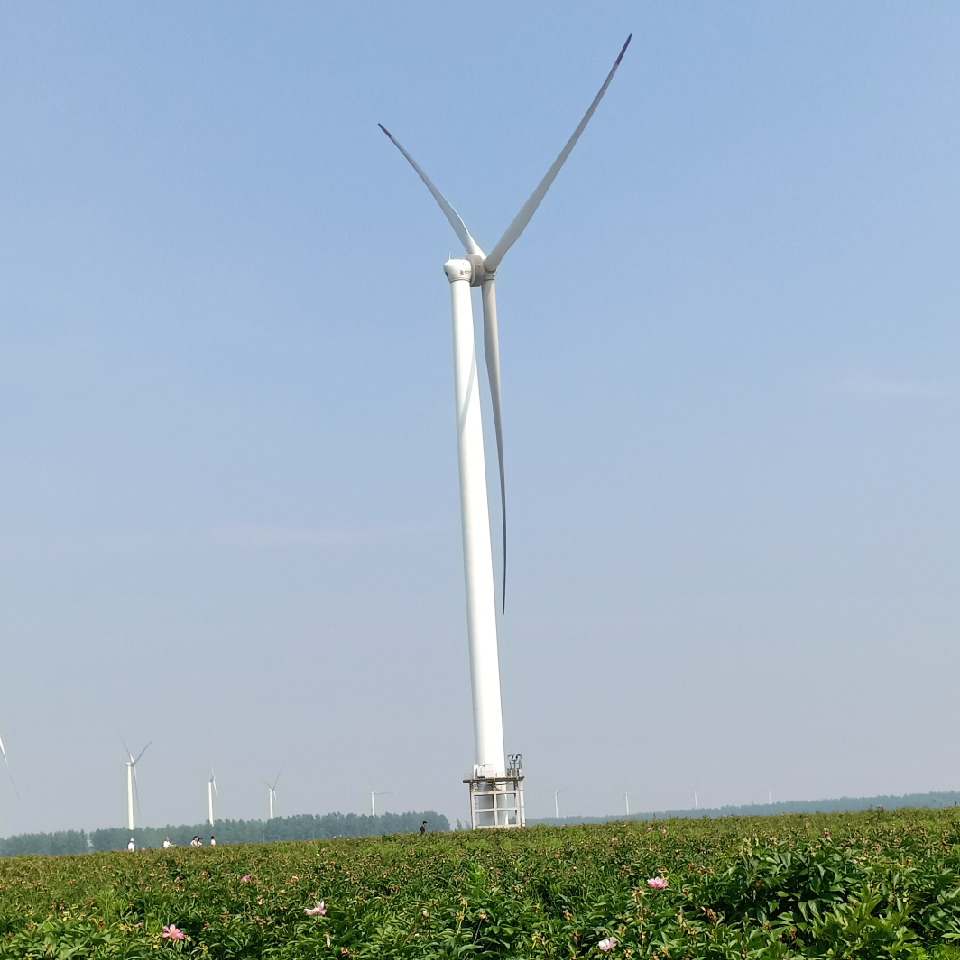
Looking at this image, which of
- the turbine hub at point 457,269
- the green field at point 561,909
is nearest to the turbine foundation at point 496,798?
the turbine hub at point 457,269

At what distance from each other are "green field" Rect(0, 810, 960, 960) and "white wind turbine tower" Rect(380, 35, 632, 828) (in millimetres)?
30551

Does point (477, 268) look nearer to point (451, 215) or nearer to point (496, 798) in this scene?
point (451, 215)

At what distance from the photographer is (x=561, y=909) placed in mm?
12820

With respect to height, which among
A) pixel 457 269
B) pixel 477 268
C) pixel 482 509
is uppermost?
pixel 477 268

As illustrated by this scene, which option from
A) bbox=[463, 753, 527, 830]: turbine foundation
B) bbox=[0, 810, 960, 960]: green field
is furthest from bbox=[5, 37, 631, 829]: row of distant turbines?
bbox=[0, 810, 960, 960]: green field

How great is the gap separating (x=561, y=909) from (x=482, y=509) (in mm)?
38529

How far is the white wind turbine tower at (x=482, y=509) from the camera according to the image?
160ft

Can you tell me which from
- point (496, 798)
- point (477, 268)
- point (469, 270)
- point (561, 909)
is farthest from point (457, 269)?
point (561, 909)

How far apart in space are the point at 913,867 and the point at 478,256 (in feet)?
159

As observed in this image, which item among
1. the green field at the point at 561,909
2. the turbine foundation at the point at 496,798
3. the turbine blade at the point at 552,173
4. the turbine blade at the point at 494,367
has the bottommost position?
the turbine foundation at the point at 496,798

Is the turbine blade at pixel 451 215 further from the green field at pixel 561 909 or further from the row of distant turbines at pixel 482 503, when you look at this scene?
the green field at pixel 561 909

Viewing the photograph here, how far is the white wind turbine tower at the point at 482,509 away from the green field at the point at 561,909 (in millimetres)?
30551

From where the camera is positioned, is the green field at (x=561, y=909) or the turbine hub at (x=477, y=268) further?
the turbine hub at (x=477, y=268)

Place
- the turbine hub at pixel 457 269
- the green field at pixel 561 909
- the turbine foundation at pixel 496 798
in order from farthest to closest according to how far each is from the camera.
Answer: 1. the turbine hub at pixel 457 269
2. the turbine foundation at pixel 496 798
3. the green field at pixel 561 909
